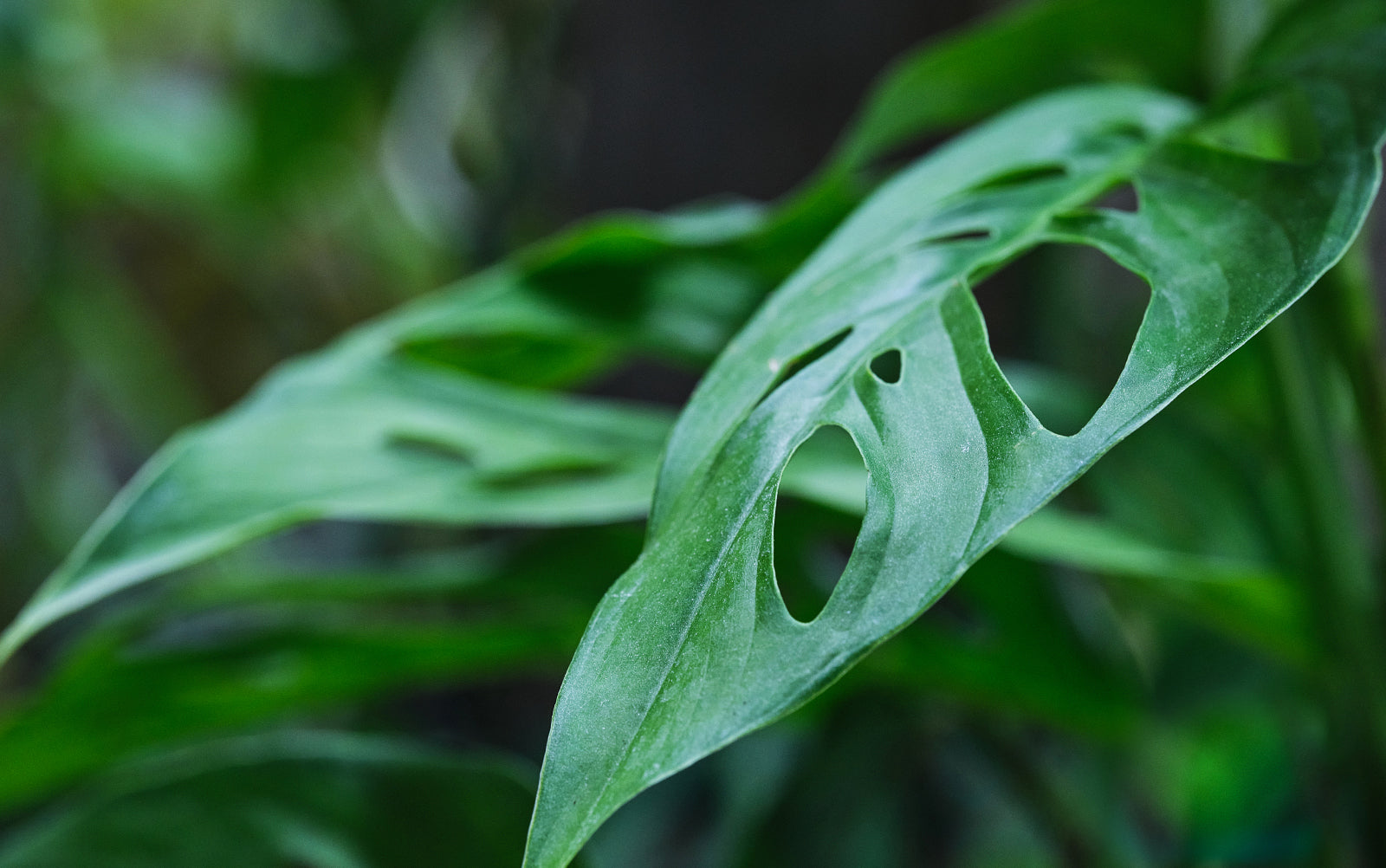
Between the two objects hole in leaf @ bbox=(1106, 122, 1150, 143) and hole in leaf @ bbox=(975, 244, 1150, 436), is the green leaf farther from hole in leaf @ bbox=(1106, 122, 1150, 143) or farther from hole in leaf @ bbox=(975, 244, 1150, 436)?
hole in leaf @ bbox=(975, 244, 1150, 436)

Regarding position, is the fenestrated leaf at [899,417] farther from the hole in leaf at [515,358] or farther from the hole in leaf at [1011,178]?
the hole in leaf at [515,358]

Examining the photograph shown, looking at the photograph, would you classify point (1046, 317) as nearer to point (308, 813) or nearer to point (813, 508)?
point (813, 508)

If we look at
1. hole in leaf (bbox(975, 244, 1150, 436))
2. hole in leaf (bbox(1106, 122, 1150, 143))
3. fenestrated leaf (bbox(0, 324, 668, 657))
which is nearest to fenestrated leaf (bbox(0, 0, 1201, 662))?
fenestrated leaf (bbox(0, 324, 668, 657))

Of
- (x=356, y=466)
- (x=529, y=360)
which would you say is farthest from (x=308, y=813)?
(x=529, y=360)

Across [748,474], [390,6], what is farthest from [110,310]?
[748,474]

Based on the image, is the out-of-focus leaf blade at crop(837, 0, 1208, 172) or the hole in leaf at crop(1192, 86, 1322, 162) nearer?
the hole in leaf at crop(1192, 86, 1322, 162)

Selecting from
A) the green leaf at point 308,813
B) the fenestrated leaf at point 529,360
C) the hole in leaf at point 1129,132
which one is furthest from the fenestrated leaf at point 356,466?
the hole in leaf at point 1129,132

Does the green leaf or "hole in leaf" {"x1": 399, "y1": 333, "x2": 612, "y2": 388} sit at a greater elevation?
"hole in leaf" {"x1": 399, "y1": 333, "x2": 612, "y2": 388}
